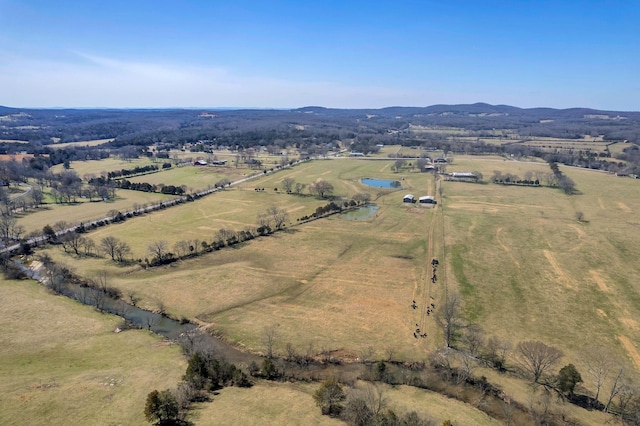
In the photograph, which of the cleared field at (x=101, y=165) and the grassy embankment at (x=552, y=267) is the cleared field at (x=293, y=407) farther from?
the cleared field at (x=101, y=165)

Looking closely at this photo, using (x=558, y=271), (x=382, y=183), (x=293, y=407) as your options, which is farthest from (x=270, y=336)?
(x=382, y=183)

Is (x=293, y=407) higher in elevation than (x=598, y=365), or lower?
higher

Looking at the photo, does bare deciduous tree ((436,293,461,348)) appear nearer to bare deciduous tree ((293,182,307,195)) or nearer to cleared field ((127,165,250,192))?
bare deciduous tree ((293,182,307,195))

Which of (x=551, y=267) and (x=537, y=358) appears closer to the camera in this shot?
(x=537, y=358)

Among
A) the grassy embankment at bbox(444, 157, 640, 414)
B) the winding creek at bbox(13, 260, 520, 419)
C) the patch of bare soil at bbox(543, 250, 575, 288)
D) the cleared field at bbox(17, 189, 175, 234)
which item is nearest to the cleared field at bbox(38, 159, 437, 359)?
the winding creek at bbox(13, 260, 520, 419)

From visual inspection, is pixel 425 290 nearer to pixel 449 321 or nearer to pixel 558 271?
pixel 449 321

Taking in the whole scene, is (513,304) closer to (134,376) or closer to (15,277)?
(134,376)

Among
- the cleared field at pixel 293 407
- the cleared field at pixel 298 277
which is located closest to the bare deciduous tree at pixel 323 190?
the cleared field at pixel 298 277
